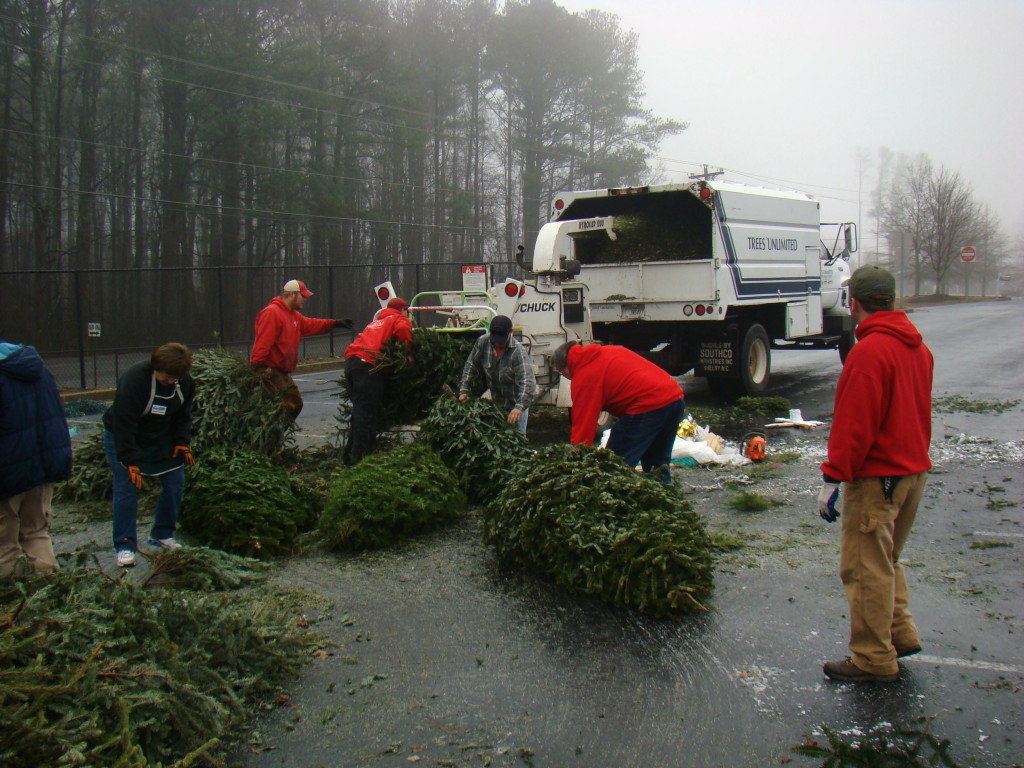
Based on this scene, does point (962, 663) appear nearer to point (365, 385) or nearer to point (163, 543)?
point (163, 543)

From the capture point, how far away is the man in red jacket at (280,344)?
8430 mm

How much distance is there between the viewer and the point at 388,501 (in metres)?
6.22

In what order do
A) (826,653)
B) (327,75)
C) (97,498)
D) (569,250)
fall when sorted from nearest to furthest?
(826,653)
(97,498)
(569,250)
(327,75)

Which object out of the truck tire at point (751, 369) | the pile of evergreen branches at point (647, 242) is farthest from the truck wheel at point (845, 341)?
the pile of evergreen branches at point (647, 242)

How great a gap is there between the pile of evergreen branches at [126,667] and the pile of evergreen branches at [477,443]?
2.84 metres

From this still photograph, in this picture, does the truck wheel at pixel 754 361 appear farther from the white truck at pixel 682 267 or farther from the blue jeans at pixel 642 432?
the blue jeans at pixel 642 432

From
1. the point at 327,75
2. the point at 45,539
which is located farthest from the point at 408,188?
the point at 45,539

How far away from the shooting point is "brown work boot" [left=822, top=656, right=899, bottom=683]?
3.92 m

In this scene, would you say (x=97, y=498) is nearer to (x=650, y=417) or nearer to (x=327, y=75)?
(x=650, y=417)

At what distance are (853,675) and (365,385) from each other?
5525mm

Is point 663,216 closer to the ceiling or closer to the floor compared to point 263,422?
closer to the ceiling

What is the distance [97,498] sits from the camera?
7574 millimetres

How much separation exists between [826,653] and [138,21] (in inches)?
1141

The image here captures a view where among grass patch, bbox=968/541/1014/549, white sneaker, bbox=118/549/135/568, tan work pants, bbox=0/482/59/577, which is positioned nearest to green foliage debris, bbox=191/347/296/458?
white sneaker, bbox=118/549/135/568
